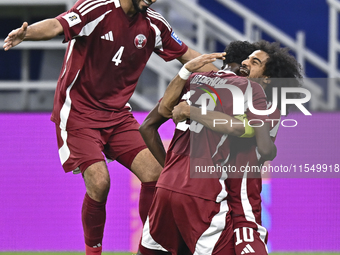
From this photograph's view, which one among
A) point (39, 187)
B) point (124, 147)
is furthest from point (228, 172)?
point (39, 187)

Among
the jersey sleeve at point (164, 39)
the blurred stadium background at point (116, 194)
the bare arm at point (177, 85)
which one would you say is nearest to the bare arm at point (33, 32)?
the jersey sleeve at point (164, 39)

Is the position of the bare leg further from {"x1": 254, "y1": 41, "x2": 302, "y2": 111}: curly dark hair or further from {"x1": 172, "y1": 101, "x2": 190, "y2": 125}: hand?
{"x1": 254, "y1": 41, "x2": 302, "y2": 111}: curly dark hair

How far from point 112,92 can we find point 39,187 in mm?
1958

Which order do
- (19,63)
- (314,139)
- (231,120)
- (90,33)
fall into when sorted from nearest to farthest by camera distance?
(231,120), (90,33), (314,139), (19,63)

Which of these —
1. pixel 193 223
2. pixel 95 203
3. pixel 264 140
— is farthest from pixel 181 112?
pixel 95 203

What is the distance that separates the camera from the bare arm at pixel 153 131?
2826mm

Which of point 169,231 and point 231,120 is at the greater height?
point 231,120

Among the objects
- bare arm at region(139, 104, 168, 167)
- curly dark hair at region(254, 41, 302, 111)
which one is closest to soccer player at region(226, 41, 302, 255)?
curly dark hair at region(254, 41, 302, 111)

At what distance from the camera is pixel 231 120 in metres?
2.41

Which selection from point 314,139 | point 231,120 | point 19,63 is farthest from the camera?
point 19,63

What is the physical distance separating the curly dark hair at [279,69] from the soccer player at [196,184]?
0.71 feet

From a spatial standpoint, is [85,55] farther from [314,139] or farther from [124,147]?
[314,139]

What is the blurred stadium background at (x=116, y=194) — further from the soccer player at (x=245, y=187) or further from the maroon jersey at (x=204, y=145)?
the maroon jersey at (x=204, y=145)

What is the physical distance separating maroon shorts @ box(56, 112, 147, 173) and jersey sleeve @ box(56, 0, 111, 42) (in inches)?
23.8
